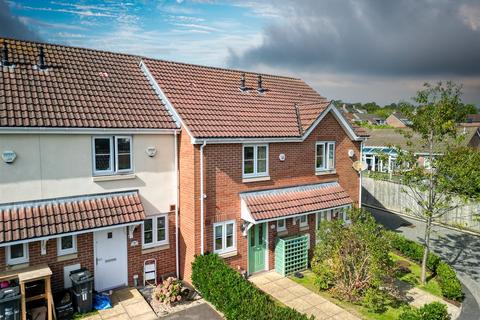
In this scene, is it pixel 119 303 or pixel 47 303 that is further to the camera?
pixel 119 303

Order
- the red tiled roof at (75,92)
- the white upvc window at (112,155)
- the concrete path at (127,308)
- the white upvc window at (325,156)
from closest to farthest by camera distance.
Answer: the concrete path at (127,308) < the red tiled roof at (75,92) < the white upvc window at (112,155) < the white upvc window at (325,156)

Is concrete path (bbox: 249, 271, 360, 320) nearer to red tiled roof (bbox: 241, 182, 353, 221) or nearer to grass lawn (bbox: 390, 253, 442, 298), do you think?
red tiled roof (bbox: 241, 182, 353, 221)

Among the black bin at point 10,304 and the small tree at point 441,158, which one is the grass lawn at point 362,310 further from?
the black bin at point 10,304

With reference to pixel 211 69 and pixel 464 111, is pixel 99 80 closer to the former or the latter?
pixel 211 69

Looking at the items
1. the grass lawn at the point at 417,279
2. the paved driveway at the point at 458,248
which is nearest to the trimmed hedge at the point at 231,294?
the grass lawn at the point at 417,279

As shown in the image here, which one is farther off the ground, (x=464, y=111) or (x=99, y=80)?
(x=99, y=80)

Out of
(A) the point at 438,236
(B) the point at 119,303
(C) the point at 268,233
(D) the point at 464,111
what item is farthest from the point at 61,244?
(A) the point at 438,236
